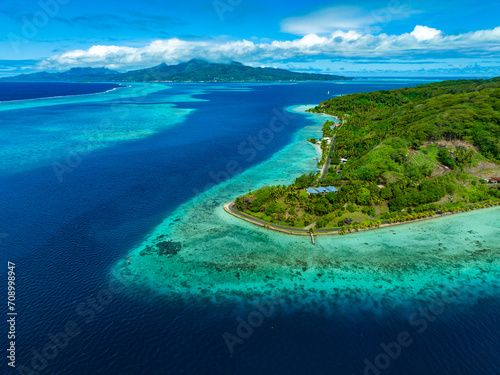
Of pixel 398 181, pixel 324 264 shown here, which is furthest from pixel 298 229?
pixel 398 181

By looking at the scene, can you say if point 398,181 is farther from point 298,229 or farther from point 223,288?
point 223,288

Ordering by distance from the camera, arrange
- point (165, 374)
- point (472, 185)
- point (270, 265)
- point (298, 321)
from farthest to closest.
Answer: point (472, 185) → point (270, 265) → point (298, 321) → point (165, 374)

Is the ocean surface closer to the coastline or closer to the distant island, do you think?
the coastline

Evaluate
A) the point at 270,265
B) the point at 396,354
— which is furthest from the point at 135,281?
the point at 396,354

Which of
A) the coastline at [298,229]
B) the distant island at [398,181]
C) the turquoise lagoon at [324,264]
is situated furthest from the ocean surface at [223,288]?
the distant island at [398,181]

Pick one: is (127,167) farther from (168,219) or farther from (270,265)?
(270,265)

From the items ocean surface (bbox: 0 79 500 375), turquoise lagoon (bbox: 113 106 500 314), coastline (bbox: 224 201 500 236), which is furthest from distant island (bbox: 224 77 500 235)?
ocean surface (bbox: 0 79 500 375)
